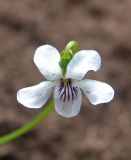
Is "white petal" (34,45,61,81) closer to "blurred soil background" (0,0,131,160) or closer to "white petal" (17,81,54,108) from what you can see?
"white petal" (17,81,54,108)

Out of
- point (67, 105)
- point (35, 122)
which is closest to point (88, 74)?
point (35, 122)

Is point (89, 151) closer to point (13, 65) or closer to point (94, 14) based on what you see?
point (13, 65)

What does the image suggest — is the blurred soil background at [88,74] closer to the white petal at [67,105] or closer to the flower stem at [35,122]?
the flower stem at [35,122]

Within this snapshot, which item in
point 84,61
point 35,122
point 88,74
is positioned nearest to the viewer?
point 84,61

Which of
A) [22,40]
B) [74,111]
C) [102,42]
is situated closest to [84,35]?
[102,42]

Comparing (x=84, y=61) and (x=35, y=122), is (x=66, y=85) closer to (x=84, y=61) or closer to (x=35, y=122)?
(x=84, y=61)
